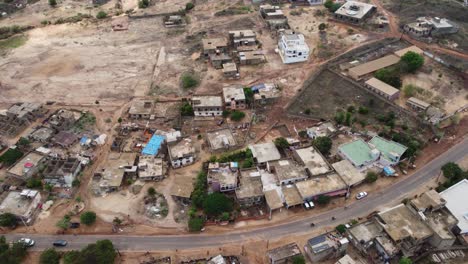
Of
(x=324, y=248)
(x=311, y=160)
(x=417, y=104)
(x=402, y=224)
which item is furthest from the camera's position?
(x=417, y=104)

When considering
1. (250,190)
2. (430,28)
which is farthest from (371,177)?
(430,28)

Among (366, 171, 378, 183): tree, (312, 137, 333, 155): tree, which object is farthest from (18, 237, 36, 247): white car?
(366, 171, 378, 183): tree

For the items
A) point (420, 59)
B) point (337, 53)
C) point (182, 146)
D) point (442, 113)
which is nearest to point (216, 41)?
point (337, 53)

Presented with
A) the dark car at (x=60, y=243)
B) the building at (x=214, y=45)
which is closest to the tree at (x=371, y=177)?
the dark car at (x=60, y=243)

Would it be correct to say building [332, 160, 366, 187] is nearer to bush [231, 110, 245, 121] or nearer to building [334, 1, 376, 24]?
bush [231, 110, 245, 121]

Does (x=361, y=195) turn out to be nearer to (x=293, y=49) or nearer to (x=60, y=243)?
(x=293, y=49)
